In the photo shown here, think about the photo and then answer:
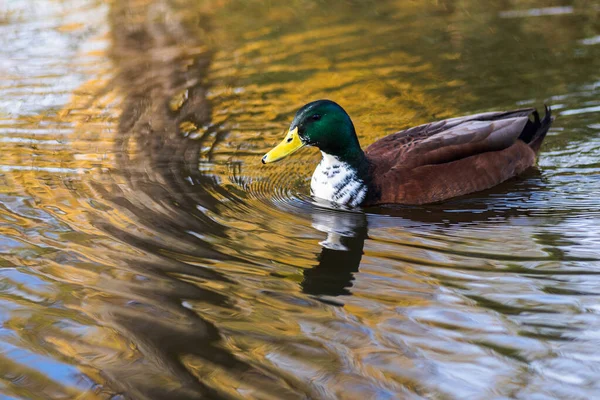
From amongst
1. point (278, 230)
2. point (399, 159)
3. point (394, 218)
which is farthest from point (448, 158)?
point (278, 230)

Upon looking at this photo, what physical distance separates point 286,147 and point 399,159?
0.93 m

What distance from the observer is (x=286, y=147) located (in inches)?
262

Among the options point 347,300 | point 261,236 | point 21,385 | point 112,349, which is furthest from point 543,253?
point 21,385

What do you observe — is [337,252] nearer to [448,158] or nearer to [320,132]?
[320,132]

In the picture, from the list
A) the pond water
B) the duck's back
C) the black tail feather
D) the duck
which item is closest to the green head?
the duck

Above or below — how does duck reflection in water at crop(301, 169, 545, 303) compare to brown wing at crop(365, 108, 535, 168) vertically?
below

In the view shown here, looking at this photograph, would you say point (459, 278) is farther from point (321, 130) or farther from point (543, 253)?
point (321, 130)

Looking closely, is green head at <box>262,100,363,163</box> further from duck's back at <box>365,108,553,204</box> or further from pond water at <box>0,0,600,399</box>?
pond water at <box>0,0,600,399</box>

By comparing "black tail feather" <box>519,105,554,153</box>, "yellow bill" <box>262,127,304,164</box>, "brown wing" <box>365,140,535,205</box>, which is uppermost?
"yellow bill" <box>262,127,304,164</box>

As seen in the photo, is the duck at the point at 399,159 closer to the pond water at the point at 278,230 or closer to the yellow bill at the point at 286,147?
the yellow bill at the point at 286,147

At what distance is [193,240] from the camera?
18.9 ft

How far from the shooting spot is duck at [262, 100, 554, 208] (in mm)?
6703

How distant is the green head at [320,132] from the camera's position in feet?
21.8

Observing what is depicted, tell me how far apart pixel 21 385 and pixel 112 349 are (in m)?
0.49
